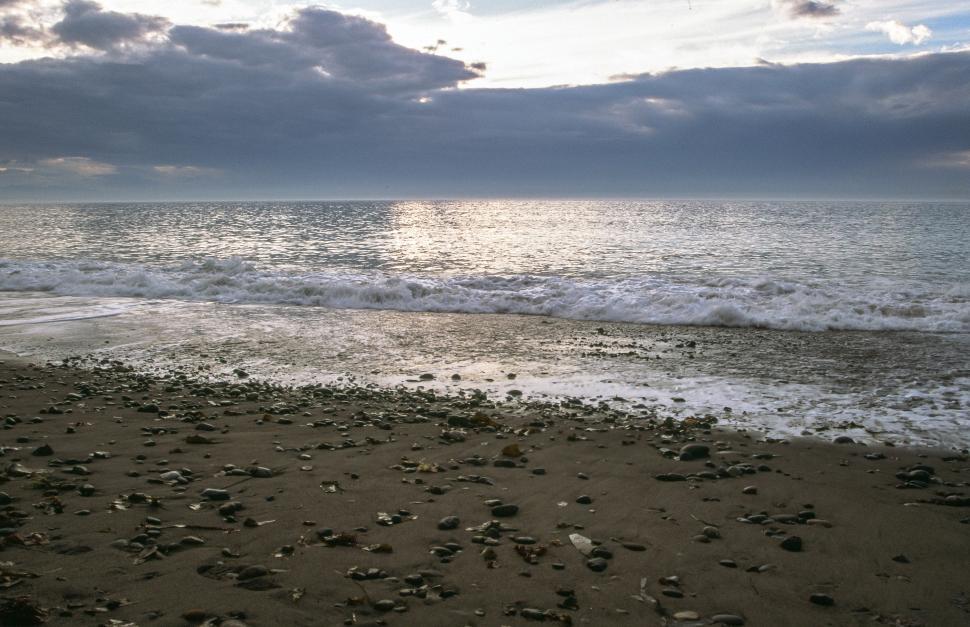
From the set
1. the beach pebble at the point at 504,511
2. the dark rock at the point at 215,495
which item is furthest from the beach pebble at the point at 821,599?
the dark rock at the point at 215,495

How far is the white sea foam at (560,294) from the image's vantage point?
51.6ft

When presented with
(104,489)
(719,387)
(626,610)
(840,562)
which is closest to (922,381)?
(719,387)

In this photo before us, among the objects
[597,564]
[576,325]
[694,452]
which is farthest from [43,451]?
[576,325]

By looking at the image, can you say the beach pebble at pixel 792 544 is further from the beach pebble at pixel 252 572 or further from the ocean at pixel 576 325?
the beach pebble at pixel 252 572

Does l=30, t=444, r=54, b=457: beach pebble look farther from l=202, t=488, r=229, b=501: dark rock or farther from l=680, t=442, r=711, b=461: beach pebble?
l=680, t=442, r=711, b=461: beach pebble

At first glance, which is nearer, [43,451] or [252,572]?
[252,572]

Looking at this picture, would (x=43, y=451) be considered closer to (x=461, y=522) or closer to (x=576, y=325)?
(x=461, y=522)

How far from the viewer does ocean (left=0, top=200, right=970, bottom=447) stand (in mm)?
9328

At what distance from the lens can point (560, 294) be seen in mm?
18922

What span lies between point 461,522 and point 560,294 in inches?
570

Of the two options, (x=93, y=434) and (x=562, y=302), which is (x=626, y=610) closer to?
(x=93, y=434)

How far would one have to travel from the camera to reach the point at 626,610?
12.0 feet

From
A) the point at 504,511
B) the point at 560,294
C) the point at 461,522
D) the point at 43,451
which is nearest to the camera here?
the point at 461,522

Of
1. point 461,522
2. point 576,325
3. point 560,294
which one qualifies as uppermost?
point 560,294
